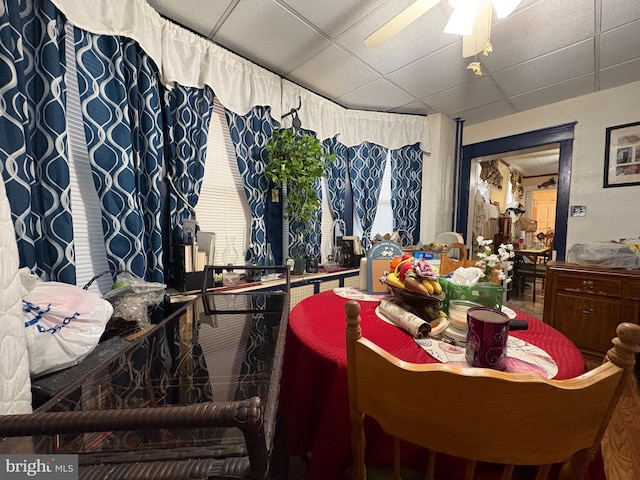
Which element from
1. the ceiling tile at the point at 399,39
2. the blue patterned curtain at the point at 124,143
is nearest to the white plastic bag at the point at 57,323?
the blue patterned curtain at the point at 124,143

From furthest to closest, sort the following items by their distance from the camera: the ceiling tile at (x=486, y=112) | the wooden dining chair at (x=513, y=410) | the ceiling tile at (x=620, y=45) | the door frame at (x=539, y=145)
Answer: the ceiling tile at (x=486, y=112)
the door frame at (x=539, y=145)
the ceiling tile at (x=620, y=45)
the wooden dining chair at (x=513, y=410)

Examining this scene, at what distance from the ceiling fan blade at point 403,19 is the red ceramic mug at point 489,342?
1.50 m

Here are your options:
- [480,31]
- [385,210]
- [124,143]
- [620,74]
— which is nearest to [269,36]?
[124,143]

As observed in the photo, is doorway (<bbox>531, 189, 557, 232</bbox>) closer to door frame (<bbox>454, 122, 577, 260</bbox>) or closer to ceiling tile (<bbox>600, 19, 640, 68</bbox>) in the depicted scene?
door frame (<bbox>454, 122, 577, 260</bbox>)

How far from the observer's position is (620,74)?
2465 millimetres

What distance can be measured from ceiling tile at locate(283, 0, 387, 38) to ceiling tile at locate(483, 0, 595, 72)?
98 centimetres

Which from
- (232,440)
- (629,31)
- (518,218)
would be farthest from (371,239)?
(518,218)

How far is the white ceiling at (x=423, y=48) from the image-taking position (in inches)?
69.5

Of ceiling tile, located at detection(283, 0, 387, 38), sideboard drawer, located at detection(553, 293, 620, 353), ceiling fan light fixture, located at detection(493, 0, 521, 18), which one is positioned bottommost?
sideboard drawer, located at detection(553, 293, 620, 353)

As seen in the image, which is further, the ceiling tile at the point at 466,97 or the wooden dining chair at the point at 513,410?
the ceiling tile at the point at 466,97

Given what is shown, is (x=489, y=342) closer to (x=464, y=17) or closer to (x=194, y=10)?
(x=464, y=17)

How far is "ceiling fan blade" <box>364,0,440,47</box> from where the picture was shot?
4.28 feet

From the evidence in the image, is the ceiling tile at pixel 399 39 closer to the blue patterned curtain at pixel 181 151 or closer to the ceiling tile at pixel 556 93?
the blue patterned curtain at pixel 181 151

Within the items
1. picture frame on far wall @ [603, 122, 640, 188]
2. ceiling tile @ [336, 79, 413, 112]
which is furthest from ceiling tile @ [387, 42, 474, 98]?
picture frame on far wall @ [603, 122, 640, 188]
